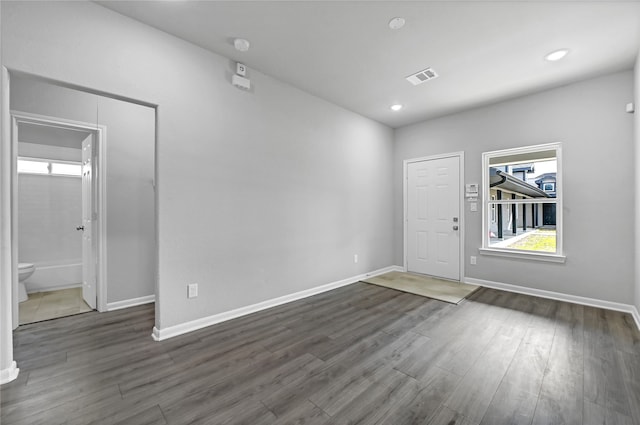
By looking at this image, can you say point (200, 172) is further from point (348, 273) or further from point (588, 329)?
point (588, 329)

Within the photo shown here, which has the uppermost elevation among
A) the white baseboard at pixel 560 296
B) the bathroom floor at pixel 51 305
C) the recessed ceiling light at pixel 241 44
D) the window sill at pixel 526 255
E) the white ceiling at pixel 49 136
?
the recessed ceiling light at pixel 241 44

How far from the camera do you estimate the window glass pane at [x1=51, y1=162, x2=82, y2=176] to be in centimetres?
427

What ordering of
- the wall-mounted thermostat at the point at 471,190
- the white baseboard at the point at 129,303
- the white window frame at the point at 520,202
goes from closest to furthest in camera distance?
the white baseboard at the point at 129,303
the white window frame at the point at 520,202
the wall-mounted thermostat at the point at 471,190

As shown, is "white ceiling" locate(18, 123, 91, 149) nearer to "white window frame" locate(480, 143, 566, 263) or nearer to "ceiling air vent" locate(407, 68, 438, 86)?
"ceiling air vent" locate(407, 68, 438, 86)

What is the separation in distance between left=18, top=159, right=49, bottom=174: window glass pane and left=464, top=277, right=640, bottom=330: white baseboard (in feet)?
23.0

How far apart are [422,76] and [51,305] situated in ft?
17.8

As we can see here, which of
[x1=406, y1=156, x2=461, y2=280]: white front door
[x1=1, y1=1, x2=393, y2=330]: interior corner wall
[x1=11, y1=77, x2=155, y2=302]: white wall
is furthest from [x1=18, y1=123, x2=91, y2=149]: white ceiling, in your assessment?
[x1=406, y1=156, x2=461, y2=280]: white front door

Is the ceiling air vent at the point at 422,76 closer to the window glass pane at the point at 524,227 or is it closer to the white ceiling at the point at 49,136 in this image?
the window glass pane at the point at 524,227

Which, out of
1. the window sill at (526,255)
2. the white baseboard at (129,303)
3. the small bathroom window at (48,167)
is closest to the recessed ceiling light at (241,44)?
the white baseboard at (129,303)

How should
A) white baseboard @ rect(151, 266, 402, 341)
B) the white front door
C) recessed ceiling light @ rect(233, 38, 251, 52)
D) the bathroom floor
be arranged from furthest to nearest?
the white front door, the bathroom floor, recessed ceiling light @ rect(233, 38, 251, 52), white baseboard @ rect(151, 266, 402, 341)

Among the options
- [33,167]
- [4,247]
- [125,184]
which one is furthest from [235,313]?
[33,167]

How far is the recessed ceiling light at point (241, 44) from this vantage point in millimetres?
2592

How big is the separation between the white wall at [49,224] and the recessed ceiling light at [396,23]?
17.1ft

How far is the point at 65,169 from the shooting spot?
4.36 m
